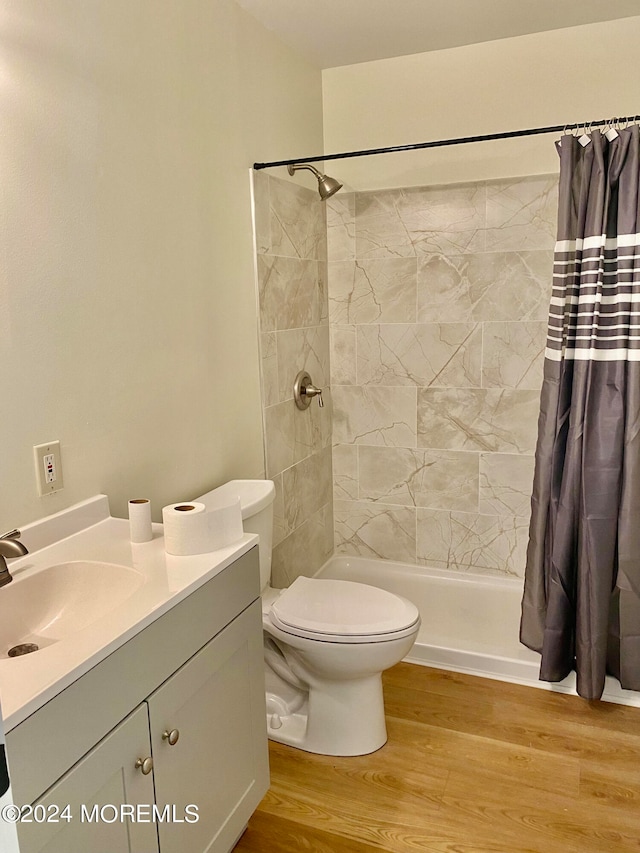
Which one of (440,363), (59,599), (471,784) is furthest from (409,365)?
(59,599)

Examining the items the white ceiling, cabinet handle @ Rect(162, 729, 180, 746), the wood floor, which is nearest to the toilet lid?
the wood floor

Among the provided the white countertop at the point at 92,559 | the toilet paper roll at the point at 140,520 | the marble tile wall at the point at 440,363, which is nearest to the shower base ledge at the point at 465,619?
the marble tile wall at the point at 440,363

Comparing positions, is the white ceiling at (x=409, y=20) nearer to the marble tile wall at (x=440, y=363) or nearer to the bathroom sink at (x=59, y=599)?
the marble tile wall at (x=440, y=363)

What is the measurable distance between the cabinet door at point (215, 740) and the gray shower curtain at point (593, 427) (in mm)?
1160

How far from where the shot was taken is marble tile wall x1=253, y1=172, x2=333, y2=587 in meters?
2.67

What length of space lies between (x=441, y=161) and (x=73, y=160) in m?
1.74

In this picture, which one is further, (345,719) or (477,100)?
(477,100)

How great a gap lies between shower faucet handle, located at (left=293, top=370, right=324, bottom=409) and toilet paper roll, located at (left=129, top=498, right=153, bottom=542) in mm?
1327

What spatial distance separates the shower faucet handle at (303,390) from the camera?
2938 mm

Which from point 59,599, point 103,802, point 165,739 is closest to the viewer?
point 103,802

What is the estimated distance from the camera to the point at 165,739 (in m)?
1.41

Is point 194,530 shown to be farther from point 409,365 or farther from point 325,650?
point 409,365

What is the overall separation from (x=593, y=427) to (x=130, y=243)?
156 cm

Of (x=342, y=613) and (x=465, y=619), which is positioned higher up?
(x=342, y=613)
